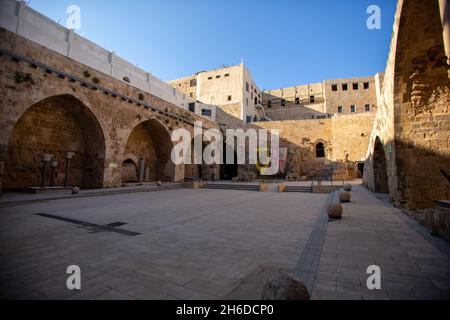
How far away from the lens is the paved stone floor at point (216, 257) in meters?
2.30

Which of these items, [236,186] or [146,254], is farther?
[236,186]

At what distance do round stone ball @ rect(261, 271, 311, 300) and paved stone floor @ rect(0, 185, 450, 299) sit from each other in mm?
415

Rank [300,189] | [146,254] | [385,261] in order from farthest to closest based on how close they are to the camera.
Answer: [300,189] → [146,254] → [385,261]

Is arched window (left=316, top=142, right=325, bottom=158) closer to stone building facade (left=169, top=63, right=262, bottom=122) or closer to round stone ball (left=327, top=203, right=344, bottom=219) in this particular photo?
stone building facade (left=169, top=63, right=262, bottom=122)

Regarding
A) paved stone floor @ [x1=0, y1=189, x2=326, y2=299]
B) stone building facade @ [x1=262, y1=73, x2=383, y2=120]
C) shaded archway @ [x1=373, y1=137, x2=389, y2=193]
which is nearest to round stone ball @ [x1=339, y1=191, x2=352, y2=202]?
paved stone floor @ [x1=0, y1=189, x2=326, y2=299]

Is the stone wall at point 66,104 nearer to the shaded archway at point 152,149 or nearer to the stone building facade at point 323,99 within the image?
the shaded archway at point 152,149

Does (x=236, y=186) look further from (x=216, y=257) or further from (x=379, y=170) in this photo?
(x=216, y=257)

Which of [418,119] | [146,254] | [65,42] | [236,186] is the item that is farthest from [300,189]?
[65,42]

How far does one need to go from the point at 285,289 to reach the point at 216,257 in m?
1.64

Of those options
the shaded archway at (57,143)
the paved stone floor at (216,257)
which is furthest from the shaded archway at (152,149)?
the paved stone floor at (216,257)

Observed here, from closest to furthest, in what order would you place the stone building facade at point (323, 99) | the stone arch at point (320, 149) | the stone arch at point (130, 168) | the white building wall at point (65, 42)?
1. the white building wall at point (65, 42)
2. the stone arch at point (130, 168)
3. the stone arch at point (320, 149)
4. the stone building facade at point (323, 99)

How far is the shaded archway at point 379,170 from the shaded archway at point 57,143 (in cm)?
1594

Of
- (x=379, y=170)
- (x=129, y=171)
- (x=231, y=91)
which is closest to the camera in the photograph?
(x=379, y=170)

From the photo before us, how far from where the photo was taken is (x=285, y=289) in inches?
69.9
